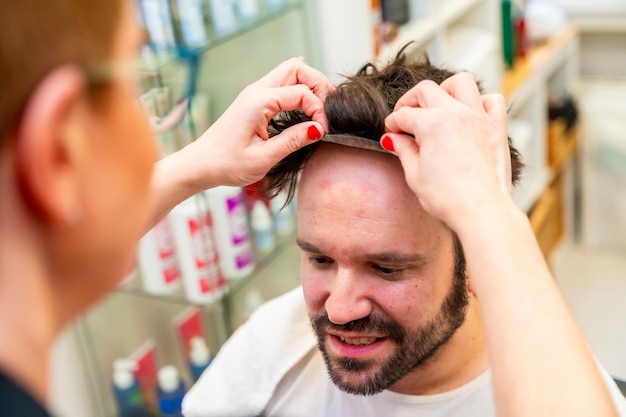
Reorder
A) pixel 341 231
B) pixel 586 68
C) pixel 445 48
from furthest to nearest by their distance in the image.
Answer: pixel 586 68
pixel 445 48
pixel 341 231

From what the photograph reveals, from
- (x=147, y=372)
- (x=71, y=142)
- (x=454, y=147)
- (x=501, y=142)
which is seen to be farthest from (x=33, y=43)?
(x=147, y=372)

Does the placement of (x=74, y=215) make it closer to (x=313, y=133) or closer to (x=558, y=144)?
(x=313, y=133)

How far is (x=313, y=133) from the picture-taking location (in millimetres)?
1166

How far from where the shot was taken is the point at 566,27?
141 inches

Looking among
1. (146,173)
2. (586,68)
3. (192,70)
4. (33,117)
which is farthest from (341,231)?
(586,68)

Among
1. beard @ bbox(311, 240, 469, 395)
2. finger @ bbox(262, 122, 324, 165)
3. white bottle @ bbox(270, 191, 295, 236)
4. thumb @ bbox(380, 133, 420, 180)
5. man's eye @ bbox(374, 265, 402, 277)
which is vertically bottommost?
white bottle @ bbox(270, 191, 295, 236)

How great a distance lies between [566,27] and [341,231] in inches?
110

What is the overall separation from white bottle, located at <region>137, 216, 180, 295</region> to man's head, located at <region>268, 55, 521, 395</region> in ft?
2.89

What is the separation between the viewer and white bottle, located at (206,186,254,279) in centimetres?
207

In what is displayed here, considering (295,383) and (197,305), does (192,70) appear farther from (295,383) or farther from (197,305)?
(295,383)

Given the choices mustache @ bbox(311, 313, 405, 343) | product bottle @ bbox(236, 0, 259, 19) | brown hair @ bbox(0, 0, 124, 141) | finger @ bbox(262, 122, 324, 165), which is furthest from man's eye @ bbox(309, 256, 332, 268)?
product bottle @ bbox(236, 0, 259, 19)

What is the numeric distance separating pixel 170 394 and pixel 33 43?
70.3 inches

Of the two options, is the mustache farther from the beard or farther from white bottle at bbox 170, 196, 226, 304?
white bottle at bbox 170, 196, 226, 304

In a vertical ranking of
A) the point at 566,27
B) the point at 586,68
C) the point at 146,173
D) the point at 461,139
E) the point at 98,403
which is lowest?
the point at 98,403
